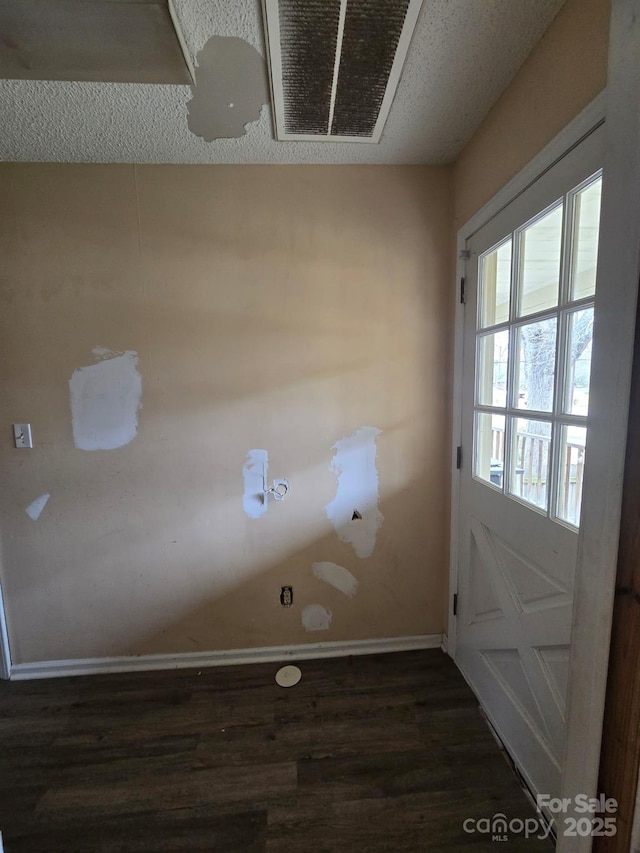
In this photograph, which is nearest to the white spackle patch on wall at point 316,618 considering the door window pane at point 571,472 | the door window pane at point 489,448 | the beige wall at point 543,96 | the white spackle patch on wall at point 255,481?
the white spackle patch on wall at point 255,481

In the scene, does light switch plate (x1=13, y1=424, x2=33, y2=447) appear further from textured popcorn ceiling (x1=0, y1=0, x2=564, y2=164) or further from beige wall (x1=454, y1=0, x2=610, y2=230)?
beige wall (x1=454, y1=0, x2=610, y2=230)

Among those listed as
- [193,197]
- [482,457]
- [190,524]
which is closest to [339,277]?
[193,197]

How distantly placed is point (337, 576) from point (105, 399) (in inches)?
58.4

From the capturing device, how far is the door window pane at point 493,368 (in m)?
1.21

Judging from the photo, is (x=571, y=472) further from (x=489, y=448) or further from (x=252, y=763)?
(x=252, y=763)

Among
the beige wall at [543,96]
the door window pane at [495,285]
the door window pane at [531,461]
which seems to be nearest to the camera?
the beige wall at [543,96]

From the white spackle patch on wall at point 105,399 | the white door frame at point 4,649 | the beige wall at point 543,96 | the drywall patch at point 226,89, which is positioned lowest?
the white door frame at point 4,649

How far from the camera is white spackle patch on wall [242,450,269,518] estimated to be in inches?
60.7

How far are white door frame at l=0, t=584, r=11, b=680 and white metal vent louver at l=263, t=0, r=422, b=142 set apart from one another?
2.58m

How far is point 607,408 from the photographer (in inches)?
20.2

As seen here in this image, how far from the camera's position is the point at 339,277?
1.49 meters

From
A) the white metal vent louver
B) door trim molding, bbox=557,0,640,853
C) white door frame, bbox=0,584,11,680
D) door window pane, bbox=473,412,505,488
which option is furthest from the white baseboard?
the white metal vent louver

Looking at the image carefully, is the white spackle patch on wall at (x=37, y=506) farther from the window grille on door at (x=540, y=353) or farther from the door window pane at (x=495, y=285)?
the door window pane at (x=495, y=285)

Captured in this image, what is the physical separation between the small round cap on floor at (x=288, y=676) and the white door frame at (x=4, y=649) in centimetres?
138
